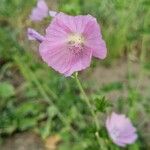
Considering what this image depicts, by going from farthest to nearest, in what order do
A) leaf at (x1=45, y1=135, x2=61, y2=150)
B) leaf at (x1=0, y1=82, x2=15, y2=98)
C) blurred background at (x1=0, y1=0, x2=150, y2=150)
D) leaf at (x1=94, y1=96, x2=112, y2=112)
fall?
leaf at (x1=0, y1=82, x2=15, y2=98) → leaf at (x1=45, y1=135, x2=61, y2=150) → blurred background at (x1=0, y1=0, x2=150, y2=150) → leaf at (x1=94, y1=96, x2=112, y2=112)

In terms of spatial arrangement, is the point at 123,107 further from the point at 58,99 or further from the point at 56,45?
the point at 56,45

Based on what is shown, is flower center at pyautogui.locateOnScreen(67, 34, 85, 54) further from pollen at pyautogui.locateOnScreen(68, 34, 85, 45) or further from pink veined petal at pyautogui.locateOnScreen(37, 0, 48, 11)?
pink veined petal at pyautogui.locateOnScreen(37, 0, 48, 11)

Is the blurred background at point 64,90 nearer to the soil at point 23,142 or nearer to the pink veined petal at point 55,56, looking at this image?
the soil at point 23,142

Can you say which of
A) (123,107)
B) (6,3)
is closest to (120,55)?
(123,107)

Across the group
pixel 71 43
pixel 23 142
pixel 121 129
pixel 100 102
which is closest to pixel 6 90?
pixel 23 142

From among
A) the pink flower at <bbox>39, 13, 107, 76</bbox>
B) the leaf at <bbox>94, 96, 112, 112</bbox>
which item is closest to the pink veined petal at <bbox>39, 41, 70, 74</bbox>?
the pink flower at <bbox>39, 13, 107, 76</bbox>

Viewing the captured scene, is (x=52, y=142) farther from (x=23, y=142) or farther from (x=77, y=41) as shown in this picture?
(x=77, y=41)

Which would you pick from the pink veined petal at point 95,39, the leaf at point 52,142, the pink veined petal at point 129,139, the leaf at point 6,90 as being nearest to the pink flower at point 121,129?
the pink veined petal at point 129,139
